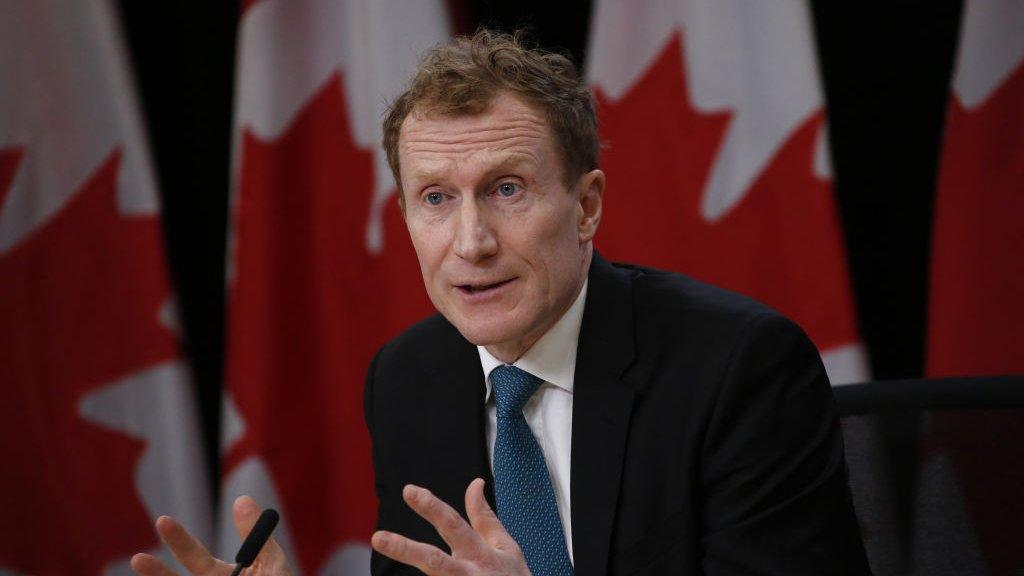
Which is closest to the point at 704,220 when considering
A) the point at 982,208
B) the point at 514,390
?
the point at 982,208

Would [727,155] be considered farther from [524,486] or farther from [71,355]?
[71,355]

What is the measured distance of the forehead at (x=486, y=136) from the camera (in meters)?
1.43

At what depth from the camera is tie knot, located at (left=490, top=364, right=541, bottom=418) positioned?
1539mm

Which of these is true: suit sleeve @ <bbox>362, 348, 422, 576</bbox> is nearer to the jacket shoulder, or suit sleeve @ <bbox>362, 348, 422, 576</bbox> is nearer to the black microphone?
the jacket shoulder

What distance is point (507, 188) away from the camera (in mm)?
1459

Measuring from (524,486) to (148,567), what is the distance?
19.1 inches

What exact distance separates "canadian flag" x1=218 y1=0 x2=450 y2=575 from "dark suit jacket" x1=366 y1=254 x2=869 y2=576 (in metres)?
0.93

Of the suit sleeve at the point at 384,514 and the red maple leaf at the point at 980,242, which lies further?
the red maple leaf at the point at 980,242

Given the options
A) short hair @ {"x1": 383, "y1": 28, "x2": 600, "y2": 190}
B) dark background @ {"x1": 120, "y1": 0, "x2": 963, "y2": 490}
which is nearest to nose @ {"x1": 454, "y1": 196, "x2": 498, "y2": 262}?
short hair @ {"x1": 383, "y1": 28, "x2": 600, "y2": 190}

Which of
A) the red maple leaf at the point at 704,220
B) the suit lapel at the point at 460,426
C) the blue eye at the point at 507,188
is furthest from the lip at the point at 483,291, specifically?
the red maple leaf at the point at 704,220

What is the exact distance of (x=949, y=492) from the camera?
4.79 feet

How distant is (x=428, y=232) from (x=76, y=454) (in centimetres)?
150

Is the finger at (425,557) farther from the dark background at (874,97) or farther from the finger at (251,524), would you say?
the dark background at (874,97)

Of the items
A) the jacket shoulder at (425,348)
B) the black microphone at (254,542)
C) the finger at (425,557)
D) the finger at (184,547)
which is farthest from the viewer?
the jacket shoulder at (425,348)
